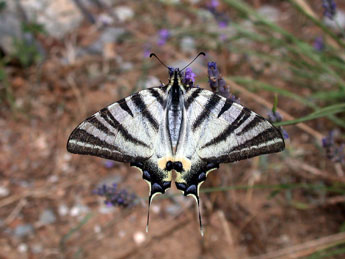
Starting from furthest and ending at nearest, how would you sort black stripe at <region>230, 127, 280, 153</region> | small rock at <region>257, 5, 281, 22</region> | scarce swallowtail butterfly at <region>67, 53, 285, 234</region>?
small rock at <region>257, 5, 281, 22</region> → scarce swallowtail butterfly at <region>67, 53, 285, 234</region> → black stripe at <region>230, 127, 280, 153</region>

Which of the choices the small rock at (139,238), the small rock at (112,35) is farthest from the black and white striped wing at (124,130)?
the small rock at (112,35)

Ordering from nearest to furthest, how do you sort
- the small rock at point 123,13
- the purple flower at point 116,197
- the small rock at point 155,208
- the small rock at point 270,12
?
the purple flower at point 116,197 → the small rock at point 155,208 → the small rock at point 270,12 → the small rock at point 123,13

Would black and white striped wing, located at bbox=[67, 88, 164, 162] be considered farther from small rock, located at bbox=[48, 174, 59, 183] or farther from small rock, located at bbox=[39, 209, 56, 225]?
small rock, located at bbox=[48, 174, 59, 183]

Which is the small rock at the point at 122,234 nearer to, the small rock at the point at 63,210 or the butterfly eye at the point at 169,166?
the small rock at the point at 63,210

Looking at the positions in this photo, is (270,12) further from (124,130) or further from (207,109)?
(124,130)

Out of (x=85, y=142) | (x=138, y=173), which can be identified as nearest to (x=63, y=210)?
(x=138, y=173)

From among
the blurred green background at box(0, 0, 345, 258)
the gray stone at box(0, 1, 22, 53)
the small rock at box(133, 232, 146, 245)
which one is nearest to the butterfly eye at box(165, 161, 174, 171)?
the blurred green background at box(0, 0, 345, 258)

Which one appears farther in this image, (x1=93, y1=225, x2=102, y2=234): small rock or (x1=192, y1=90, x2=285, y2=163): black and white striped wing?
(x1=93, y1=225, x2=102, y2=234): small rock
